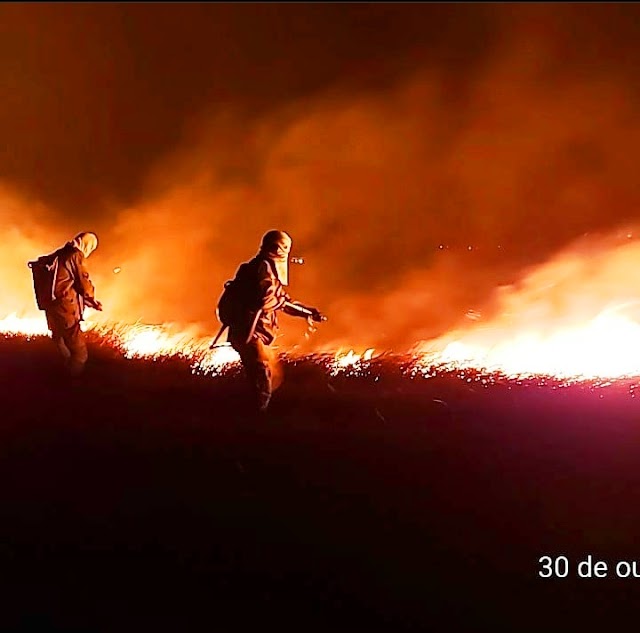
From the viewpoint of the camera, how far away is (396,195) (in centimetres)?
327

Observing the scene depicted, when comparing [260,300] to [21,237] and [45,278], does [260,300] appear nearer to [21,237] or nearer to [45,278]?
[45,278]

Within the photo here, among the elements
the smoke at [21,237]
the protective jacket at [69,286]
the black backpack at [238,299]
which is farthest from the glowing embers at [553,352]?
the smoke at [21,237]

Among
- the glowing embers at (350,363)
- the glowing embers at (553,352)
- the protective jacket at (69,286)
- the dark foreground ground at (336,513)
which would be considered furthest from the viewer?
the protective jacket at (69,286)

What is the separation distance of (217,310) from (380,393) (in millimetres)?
725

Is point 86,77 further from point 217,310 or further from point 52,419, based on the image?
point 52,419

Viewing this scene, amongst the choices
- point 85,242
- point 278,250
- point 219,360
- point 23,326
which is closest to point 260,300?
point 278,250

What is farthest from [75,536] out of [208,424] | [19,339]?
[19,339]

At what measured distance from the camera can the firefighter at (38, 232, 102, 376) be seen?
3318mm

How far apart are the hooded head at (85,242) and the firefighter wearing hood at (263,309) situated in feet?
2.13

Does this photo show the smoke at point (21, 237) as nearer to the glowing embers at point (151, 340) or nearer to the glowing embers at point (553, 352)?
the glowing embers at point (151, 340)

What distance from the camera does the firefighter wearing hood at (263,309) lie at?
3111 mm

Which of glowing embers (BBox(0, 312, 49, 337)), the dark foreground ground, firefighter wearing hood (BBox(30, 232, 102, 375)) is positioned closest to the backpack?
firefighter wearing hood (BBox(30, 232, 102, 375))

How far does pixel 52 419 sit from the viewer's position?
132 inches

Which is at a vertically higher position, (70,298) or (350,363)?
(70,298)
